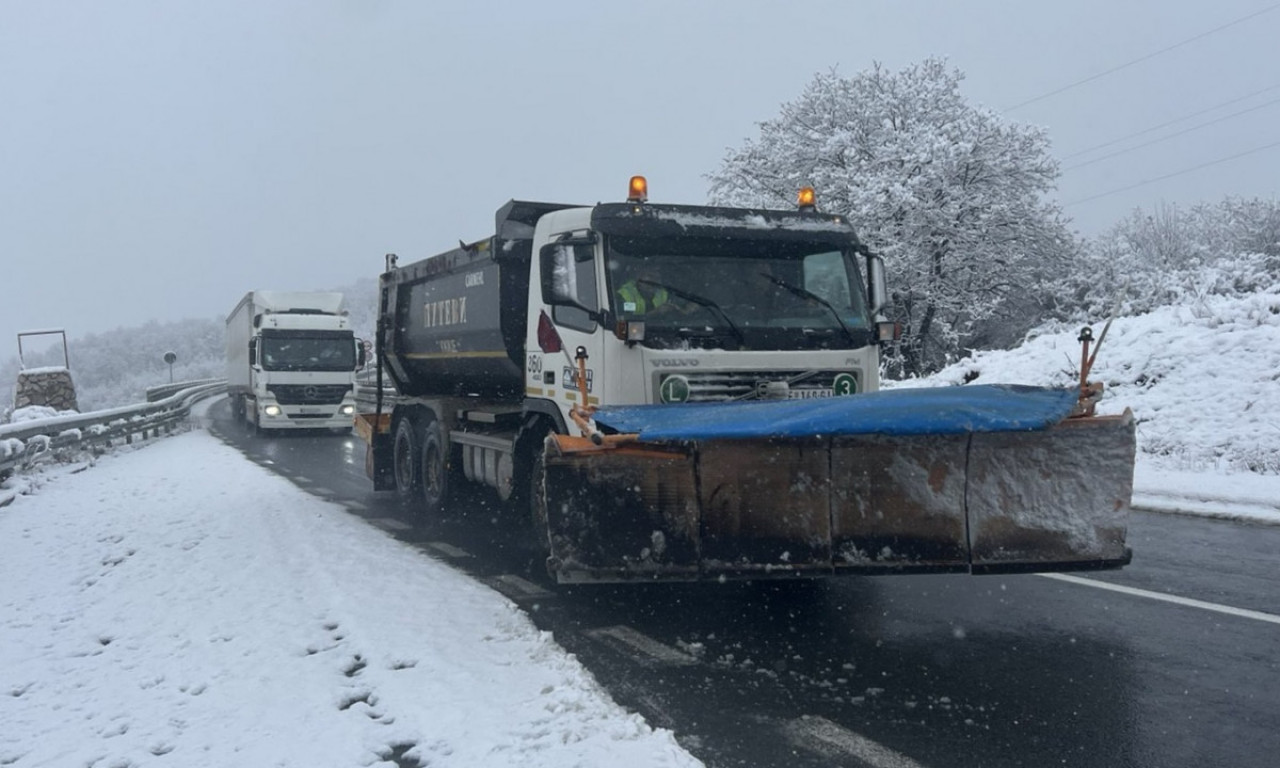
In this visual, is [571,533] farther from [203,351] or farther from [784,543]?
[203,351]

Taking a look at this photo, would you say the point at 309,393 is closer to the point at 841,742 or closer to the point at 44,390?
the point at 44,390

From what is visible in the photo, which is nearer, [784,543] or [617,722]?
[617,722]

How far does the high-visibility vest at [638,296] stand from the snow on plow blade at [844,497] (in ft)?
5.42

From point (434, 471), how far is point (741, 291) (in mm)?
5237

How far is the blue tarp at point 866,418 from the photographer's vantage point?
18.3 ft

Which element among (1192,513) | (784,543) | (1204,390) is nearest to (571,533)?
(784,543)

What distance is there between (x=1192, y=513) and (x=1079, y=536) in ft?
17.8

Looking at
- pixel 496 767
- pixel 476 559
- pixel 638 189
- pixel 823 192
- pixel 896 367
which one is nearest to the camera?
pixel 496 767

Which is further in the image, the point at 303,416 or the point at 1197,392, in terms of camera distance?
the point at 303,416

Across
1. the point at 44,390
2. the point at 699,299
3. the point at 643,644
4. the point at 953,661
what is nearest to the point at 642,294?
the point at 699,299

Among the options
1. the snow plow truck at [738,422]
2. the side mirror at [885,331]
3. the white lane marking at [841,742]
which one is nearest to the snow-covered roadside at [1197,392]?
the side mirror at [885,331]

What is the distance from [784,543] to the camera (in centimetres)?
563

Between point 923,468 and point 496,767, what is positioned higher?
point 923,468

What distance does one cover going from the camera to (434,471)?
11.3 metres
